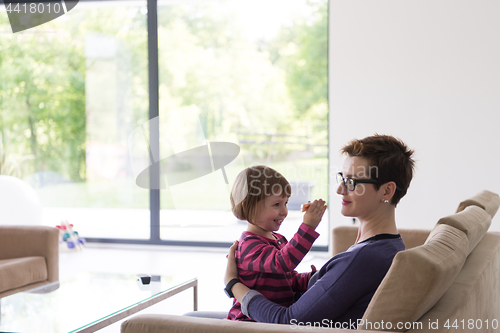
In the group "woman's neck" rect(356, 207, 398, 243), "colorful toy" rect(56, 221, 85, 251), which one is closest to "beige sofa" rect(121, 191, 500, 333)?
"woman's neck" rect(356, 207, 398, 243)

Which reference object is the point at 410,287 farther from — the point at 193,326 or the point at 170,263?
the point at 170,263

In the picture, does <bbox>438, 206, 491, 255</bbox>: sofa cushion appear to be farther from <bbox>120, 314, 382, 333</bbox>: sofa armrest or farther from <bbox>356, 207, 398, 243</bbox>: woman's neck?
<bbox>120, 314, 382, 333</bbox>: sofa armrest

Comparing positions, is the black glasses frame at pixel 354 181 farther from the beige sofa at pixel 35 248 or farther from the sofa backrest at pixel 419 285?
the beige sofa at pixel 35 248

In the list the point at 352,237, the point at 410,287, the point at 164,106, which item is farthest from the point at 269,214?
the point at 164,106

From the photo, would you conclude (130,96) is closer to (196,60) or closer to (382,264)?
(196,60)

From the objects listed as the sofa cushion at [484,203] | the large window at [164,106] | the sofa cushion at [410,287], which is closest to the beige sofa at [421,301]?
the sofa cushion at [410,287]

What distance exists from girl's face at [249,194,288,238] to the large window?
319 centimetres

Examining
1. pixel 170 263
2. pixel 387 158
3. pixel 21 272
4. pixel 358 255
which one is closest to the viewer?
pixel 358 255

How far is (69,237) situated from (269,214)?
4.15 m

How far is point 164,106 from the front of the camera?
5.24 meters

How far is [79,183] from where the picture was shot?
216 inches

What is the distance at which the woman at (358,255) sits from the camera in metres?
1.27

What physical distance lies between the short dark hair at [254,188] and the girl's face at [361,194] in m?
0.20

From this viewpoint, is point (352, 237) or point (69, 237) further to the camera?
point (69, 237)
